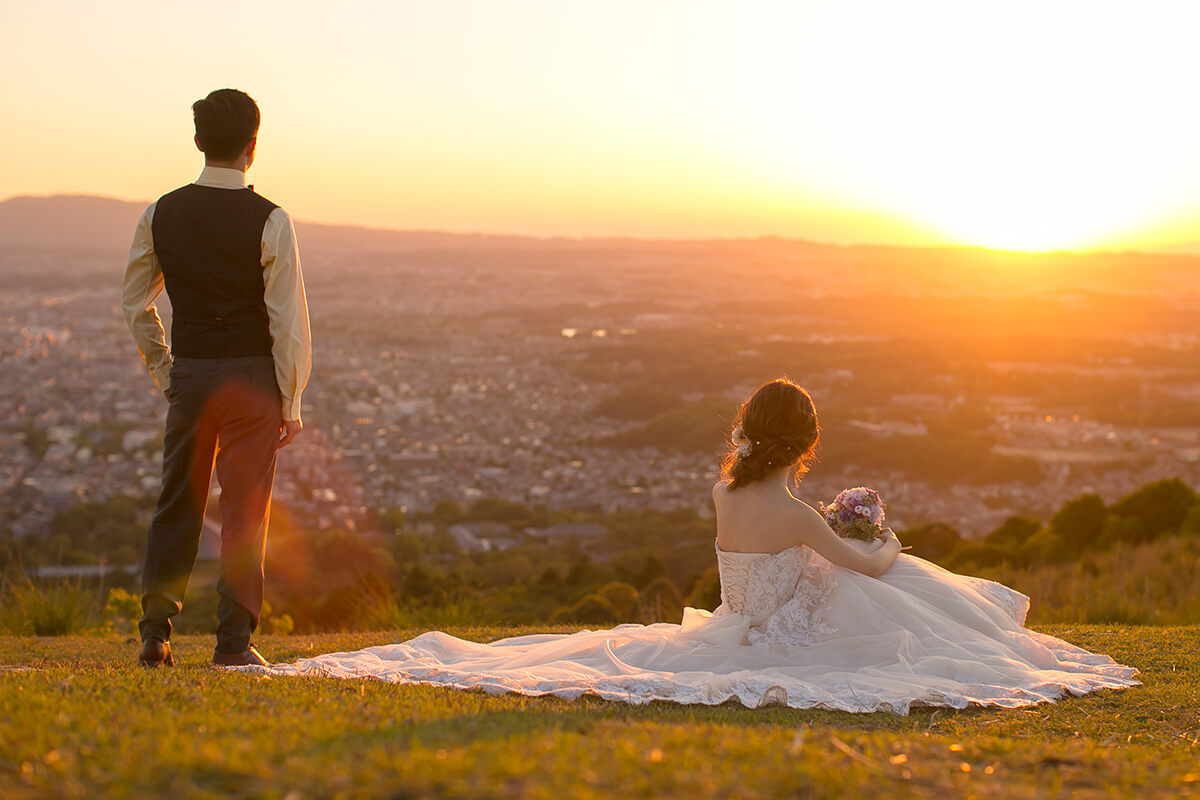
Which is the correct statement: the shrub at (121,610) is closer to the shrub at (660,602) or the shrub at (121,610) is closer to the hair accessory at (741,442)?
the shrub at (660,602)

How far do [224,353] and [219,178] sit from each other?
857 millimetres

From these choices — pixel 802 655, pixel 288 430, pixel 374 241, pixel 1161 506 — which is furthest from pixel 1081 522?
pixel 374 241

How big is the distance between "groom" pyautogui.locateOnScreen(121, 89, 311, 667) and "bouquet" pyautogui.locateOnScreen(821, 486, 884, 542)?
9.99ft

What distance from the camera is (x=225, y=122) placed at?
5031mm

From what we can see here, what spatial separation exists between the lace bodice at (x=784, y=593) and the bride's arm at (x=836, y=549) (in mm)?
85

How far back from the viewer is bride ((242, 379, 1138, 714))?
16.9 feet

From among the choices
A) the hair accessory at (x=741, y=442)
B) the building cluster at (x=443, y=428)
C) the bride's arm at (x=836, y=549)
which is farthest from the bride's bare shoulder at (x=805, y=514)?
the building cluster at (x=443, y=428)

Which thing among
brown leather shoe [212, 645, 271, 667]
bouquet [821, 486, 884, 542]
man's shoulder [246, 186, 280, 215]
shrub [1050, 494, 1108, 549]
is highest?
man's shoulder [246, 186, 280, 215]

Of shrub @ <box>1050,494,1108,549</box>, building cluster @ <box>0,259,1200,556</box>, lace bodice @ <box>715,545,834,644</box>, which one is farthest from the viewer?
building cluster @ <box>0,259,1200,556</box>

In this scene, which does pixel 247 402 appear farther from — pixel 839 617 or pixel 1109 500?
pixel 1109 500

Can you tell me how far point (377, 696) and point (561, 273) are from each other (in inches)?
2641

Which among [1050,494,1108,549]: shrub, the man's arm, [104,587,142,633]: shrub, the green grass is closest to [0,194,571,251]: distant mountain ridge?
[104,587,142,633]: shrub

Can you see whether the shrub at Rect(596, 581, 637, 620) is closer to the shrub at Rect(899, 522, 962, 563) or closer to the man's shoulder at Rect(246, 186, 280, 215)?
the shrub at Rect(899, 522, 962, 563)

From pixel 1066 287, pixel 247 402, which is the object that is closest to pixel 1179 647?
pixel 247 402
